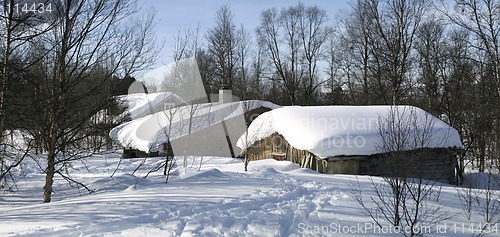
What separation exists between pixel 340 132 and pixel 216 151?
9.51m

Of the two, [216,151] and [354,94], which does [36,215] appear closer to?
[216,151]

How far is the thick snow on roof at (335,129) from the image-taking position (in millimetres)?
13773

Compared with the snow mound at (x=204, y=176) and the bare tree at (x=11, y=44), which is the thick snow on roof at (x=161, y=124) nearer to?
the snow mound at (x=204, y=176)

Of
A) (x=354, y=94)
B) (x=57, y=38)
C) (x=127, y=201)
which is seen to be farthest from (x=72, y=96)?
(x=354, y=94)

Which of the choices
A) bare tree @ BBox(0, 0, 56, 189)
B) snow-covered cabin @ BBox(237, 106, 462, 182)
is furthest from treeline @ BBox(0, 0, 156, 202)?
snow-covered cabin @ BBox(237, 106, 462, 182)

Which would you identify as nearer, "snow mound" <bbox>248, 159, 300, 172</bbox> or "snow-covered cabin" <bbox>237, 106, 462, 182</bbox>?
"snow-covered cabin" <bbox>237, 106, 462, 182</bbox>

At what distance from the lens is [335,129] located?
47.9 feet

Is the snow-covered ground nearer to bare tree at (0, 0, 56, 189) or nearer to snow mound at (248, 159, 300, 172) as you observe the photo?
bare tree at (0, 0, 56, 189)

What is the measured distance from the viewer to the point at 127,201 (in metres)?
6.77

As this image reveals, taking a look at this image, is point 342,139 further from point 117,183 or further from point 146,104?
point 146,104

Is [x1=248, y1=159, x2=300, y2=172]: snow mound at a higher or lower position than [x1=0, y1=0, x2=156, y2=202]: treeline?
lower

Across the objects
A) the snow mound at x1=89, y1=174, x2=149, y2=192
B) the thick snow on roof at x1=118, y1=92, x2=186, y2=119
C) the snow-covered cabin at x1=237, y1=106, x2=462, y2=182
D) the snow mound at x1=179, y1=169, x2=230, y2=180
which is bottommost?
the snow mound at x1=89, y1=174, x2=149, y2=192

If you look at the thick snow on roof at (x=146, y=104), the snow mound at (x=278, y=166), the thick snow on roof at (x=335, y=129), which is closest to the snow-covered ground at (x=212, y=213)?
the thick snow on roof at (x=335, y=129)

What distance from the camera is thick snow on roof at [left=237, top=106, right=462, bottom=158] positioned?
13.8 metres
